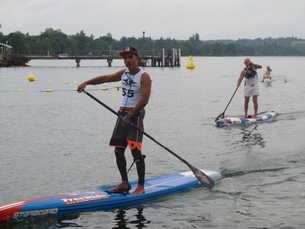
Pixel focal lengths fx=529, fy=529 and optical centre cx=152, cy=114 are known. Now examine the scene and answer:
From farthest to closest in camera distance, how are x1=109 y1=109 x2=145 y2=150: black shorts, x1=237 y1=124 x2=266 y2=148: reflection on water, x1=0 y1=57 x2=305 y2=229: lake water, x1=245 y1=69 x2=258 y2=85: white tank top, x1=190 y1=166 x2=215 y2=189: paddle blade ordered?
1. x1=245 y1=69 x2=258 y2=85: white tank top
2. x1=237 y1=124 x2=266 y2=148: reflection on water
3. x1=190 y1=166 x2=215 y2=189: paddle blade
4. x1=109 y1=109 x2=145 y2=150: black shorts
5. x1=0 y1=57 x2=305 y2=229: lake water

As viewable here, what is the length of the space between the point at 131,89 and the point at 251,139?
Answer: 8.28m

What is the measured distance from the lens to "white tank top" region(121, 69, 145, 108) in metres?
8.84

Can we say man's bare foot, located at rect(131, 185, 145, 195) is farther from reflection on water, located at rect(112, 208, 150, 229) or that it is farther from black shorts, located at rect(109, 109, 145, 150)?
black shorts, located at rect(109, 109, 145, 150)

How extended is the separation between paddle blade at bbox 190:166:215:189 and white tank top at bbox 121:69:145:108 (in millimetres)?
1972

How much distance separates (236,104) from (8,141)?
16067 mm

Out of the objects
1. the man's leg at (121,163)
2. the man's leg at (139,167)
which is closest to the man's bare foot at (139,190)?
the man's leg at (139,167)

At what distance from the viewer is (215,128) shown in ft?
62.5

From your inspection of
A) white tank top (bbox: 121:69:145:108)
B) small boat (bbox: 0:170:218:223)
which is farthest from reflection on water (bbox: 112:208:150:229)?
white tank top (bbox: 121:69:145:108)

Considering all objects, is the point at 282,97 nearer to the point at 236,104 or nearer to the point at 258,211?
the point at 236,104

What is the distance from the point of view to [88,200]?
349 inches

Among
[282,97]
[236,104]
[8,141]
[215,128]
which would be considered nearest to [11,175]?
[8,141]

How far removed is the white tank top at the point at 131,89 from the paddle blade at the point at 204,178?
6.47 feet

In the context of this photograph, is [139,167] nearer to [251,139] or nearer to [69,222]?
[69,222]

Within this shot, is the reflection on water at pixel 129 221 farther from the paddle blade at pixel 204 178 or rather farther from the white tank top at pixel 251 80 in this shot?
the white tank top at pixel 251 80
